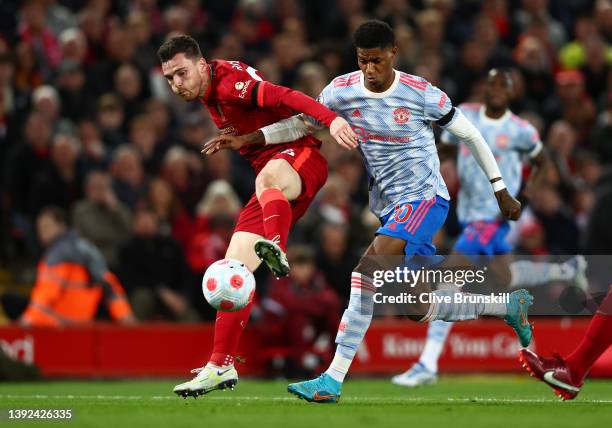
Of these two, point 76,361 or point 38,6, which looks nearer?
point 76,361

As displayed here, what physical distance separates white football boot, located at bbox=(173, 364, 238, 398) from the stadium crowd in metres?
4.98

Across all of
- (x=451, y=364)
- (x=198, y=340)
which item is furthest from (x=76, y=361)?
(x=451, y=364)

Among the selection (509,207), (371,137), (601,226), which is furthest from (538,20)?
(509,207)

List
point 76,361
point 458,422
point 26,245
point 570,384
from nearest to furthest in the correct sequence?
point 458,422, point 570,384, point 76,361, point 26,245

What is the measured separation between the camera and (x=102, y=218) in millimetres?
15086

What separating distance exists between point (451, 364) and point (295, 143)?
5.93 meters

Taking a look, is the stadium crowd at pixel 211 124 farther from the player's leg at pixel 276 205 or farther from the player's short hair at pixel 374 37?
the player's short hair at pixel 374 37

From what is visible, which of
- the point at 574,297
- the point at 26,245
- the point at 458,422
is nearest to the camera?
the point at 458,422

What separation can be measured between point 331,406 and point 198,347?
5.72 meters

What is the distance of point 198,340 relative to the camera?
14.0 meters

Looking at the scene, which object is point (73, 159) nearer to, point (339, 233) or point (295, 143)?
point (339, 233)

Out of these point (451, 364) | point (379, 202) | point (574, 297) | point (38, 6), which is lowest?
point (451, 364)

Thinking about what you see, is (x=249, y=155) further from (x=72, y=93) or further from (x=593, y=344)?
(x=72, y=93)

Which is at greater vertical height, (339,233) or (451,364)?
(339,233)
